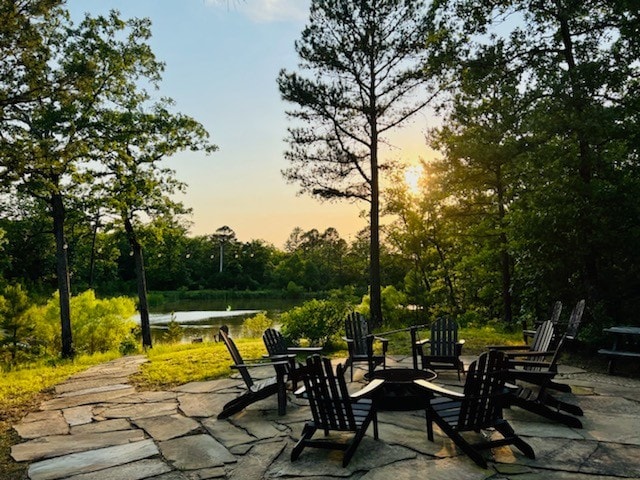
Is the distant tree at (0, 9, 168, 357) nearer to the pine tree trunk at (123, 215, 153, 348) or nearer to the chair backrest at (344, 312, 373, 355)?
the pine tree trunk at (123, 215, 153, 348)

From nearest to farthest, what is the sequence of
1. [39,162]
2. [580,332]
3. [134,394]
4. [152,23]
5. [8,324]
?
[134,394]
[39,162]
[580,332]
[8,324]
[152,23]

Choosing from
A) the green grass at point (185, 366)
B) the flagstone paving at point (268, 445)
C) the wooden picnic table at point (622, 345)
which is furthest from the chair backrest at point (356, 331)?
the wooden picnic table at point (622, 345)

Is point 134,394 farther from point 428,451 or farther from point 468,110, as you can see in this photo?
point 468,110

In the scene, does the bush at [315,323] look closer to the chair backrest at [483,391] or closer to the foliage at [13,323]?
the chair backrest at [483,391]

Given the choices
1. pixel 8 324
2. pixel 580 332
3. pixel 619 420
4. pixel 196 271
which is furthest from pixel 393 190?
pixel 196 271

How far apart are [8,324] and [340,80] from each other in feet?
29.4

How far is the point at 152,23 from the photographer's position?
1103cm

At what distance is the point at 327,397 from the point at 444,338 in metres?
3.08

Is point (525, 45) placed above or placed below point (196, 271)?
above

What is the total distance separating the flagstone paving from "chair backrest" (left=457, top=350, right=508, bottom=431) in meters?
0.24

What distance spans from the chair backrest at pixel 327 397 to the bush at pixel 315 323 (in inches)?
204

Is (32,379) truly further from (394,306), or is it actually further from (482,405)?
(394,306)

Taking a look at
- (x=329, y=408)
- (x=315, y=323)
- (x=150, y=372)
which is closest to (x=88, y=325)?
(x=150, y=372)

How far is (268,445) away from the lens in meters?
3.67
